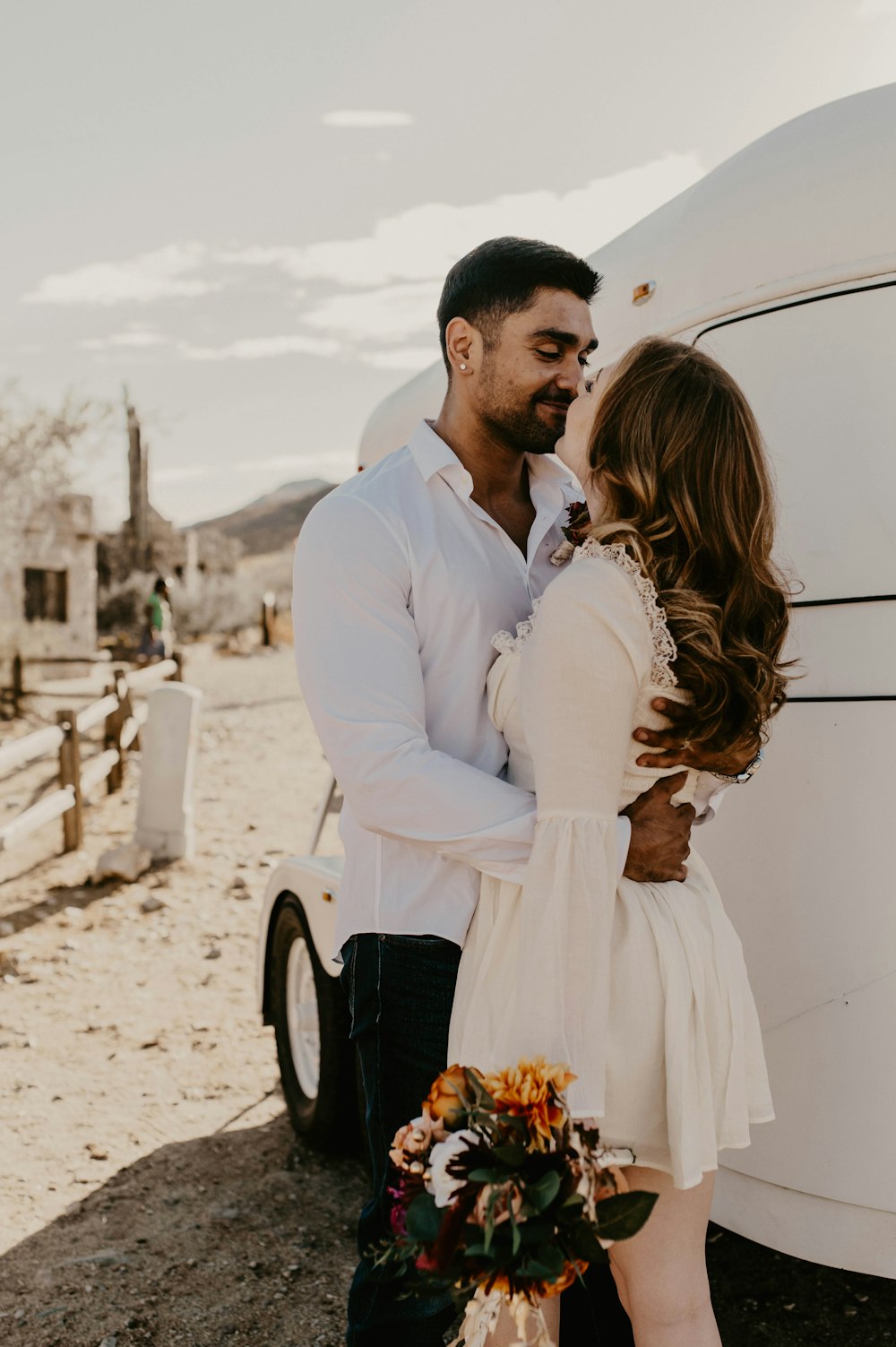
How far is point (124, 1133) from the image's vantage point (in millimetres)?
4332

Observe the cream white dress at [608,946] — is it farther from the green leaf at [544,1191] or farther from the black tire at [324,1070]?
the black tire at [324,1070]

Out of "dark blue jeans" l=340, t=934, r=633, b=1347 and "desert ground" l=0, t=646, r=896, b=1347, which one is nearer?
"dark blue jeans" l=340, t=934, r=633, b=1347

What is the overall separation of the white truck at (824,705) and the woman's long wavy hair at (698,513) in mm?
563

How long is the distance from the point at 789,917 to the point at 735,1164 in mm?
565

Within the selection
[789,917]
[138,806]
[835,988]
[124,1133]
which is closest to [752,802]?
[789,917]

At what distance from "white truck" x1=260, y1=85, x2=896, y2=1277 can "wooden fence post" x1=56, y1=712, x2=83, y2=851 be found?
6.31 metres

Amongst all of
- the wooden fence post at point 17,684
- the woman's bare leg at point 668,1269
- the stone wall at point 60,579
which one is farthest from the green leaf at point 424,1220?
the stone wall at point 60,579

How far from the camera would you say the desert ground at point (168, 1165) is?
3184 millimetres

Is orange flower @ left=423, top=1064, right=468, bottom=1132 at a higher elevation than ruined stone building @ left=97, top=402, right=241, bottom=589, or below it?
below

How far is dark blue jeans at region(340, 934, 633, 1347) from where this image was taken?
218 centimetres

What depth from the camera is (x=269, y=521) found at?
113312 mm

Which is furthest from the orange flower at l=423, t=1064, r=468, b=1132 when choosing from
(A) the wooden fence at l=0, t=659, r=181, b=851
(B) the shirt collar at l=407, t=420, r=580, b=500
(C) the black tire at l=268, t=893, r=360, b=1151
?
(A) the wooden fence at l=0, t=659, r=181, b=851

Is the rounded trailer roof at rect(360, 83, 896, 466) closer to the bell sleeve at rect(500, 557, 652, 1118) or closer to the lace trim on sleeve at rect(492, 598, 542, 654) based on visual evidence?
the lace trim on sleeve at rect(492, 598, 542, 654)

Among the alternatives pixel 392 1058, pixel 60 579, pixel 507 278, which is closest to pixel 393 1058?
pixel 392 1058
